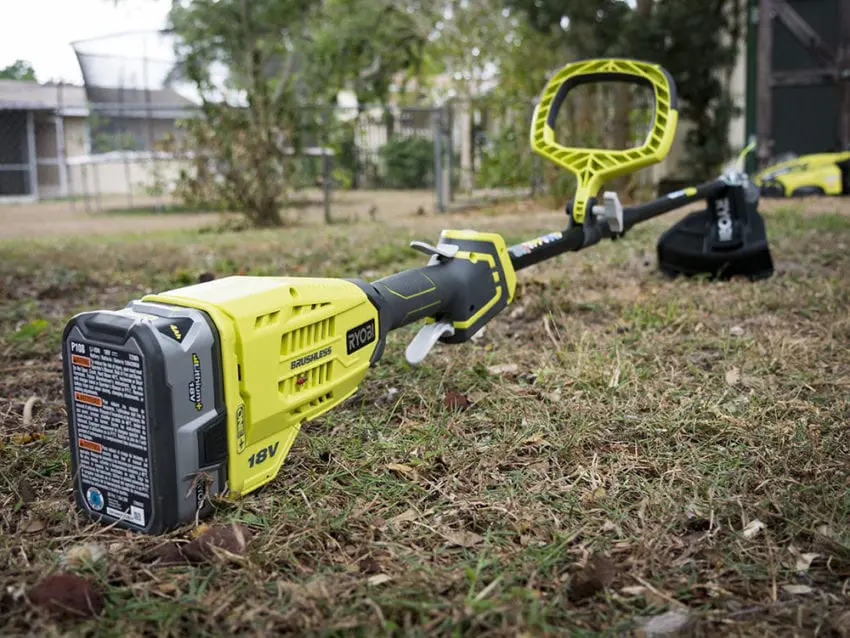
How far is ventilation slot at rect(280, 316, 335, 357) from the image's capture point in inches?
65.4

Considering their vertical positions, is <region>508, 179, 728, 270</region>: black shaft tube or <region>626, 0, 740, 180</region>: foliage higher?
<region>626, 0, 740, 180</region>: foliage

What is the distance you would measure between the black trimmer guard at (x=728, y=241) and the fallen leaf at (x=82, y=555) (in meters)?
3.15

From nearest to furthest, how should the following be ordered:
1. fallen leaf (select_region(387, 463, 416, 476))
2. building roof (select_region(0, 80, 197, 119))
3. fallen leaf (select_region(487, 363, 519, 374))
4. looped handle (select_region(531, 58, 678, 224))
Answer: fallen leaf (select_region(387, 463, 416, 476)) → fallen leaf (select_region(487, 363, 519, 374)) → looped handle (select_region(531, 58, 678, 224)) → building roof (select_region(0, 80, 197, 119))

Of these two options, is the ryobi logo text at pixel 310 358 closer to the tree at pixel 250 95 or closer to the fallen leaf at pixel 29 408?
the fallen leaf at pixel 29 408

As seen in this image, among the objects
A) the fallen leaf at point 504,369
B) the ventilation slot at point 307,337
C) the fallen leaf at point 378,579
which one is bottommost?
the fallen leaf at point 378,579

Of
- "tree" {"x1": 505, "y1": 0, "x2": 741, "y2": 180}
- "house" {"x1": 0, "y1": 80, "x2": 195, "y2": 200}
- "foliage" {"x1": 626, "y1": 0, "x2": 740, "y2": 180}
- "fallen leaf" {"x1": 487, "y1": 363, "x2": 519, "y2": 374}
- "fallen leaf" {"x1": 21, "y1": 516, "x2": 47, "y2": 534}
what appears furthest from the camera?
"house" {"x1": 0, "y1": 80, "x2": 195, "y2": 200}

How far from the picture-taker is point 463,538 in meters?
1.54

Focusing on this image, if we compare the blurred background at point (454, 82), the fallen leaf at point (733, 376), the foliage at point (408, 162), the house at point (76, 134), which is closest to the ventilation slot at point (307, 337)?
the fallen leaf at point (733, 376)

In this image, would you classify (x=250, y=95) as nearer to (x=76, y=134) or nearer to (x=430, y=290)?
(x=430, y=290)

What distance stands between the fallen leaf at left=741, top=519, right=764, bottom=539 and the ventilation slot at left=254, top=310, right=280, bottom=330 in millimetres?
970

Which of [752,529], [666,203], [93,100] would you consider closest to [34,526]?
[752,529]

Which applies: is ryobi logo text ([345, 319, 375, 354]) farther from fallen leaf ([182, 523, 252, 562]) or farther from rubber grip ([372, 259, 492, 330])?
fallen leaf ([182, 523, 252, 562])

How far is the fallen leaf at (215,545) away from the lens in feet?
4.73

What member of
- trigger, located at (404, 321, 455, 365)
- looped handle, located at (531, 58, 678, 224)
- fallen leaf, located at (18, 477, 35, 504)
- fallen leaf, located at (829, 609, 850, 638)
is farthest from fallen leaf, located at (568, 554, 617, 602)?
looped handle, located at (531, 58, 678, 224)
